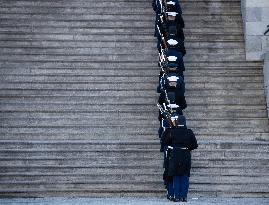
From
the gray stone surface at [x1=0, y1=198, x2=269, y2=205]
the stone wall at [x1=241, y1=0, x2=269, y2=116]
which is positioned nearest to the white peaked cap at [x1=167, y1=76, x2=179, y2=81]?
the gray stone surface at [x1=0, y1=198, x2=269, y2=205]

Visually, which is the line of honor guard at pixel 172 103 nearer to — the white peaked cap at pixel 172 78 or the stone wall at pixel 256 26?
the white peaked cap at pixel 172 78

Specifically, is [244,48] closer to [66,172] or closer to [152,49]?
[152,49]

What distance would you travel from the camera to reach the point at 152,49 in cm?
1658

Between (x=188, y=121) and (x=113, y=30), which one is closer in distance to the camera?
(x=188, y=121)

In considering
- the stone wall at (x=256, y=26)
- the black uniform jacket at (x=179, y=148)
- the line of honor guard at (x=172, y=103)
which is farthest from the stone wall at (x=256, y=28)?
the black uniform jacket at (x=179, y=148)

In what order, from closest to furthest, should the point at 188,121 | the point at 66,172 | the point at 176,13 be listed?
the point at 66,172 < the point at 188,121 < the point at 176,13

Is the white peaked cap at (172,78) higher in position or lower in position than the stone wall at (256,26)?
lower

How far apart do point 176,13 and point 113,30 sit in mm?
2036

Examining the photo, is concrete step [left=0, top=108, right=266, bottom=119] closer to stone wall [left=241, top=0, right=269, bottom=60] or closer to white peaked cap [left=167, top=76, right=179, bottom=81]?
white peaked cap [left=167, top=76, right=179, bottom=81]

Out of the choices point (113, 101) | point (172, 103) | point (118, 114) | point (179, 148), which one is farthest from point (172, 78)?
point (179, 148)

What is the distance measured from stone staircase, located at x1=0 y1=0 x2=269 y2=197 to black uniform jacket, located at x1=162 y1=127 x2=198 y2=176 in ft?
5.05

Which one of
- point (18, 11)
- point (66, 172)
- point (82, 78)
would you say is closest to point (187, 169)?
point (66, 172)

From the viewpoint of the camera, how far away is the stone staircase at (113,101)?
13398 mm

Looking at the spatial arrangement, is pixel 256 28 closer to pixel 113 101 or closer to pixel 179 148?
pixel 113 101
